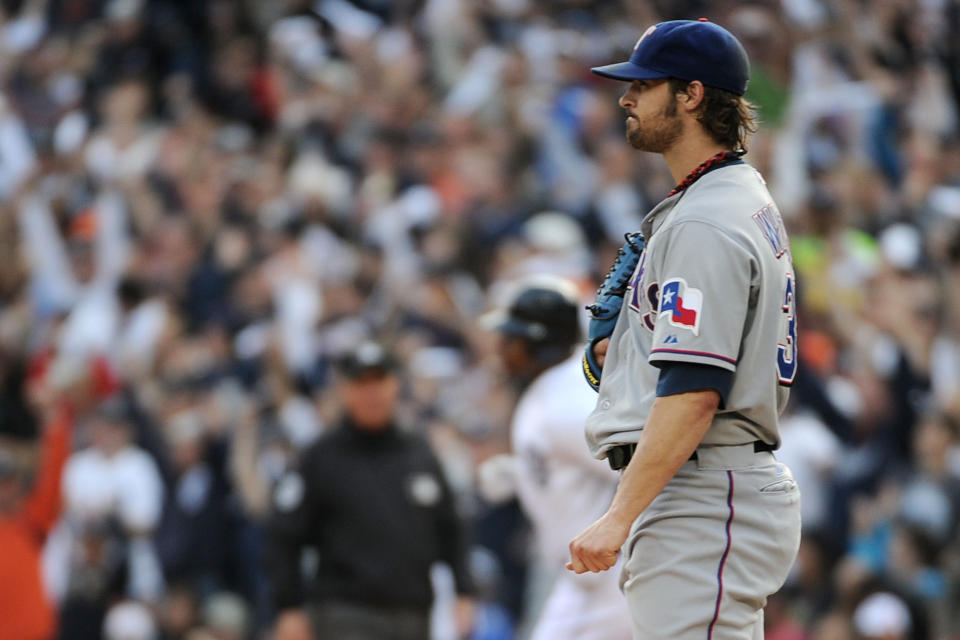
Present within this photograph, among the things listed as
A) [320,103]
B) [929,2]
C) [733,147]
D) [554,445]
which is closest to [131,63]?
[320,103]

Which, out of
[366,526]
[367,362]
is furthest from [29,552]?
[367,362]

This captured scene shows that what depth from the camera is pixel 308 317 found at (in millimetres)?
12211

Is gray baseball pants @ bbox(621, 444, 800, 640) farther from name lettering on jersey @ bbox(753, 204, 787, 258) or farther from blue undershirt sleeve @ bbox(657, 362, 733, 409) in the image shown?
name lettering on jersey @ bbox(753, 204, 787, 258)

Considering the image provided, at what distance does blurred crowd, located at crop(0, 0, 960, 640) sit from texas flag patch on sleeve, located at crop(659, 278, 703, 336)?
16.1 ft

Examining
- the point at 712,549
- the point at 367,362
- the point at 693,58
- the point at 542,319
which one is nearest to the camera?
the point at 712,549

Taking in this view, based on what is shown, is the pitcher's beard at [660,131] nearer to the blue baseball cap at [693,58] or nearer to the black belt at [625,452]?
the blue baseball cap at [693,58]

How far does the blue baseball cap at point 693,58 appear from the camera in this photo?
380cm

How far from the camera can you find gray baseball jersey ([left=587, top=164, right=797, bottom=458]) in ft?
11.8

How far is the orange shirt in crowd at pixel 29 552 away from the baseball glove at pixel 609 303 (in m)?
5.80

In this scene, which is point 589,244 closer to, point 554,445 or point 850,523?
point 850,523

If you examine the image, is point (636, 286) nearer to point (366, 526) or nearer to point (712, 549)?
point (712, 549)

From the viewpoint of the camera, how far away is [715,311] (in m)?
3.60

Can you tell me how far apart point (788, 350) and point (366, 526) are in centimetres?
401

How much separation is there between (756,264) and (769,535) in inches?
25.2
